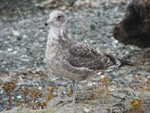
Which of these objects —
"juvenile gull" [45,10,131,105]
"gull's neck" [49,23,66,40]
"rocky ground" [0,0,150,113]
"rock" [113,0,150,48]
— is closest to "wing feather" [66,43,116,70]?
"juvenile gull" [45,10,131,105]

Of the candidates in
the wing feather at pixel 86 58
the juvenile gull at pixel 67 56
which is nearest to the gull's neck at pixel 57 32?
the juvenile gull at pixel 67 56

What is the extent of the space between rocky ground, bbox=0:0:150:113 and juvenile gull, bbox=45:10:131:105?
0.37 metres

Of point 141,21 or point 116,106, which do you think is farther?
point 141,21

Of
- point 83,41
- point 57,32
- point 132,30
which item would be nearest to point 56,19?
point 57,32

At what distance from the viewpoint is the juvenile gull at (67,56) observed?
4.76m

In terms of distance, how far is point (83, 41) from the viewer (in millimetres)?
9625

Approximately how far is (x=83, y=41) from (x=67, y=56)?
188 inches

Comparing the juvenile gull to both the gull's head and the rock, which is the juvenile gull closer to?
the gull's head

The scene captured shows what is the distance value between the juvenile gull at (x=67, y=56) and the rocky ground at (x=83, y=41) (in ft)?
1.22

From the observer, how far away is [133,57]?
8523 mm

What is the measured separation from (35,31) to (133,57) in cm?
346

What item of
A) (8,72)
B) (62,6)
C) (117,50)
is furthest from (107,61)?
(62,6)

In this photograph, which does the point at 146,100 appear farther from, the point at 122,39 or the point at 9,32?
the point at 9,32

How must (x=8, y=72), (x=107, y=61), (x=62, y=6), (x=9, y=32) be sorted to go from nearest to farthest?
1. (x=107, y=61)
2. (x=8, y=72)
3. (x=9, y=32)
4. (x=62, y=6)
